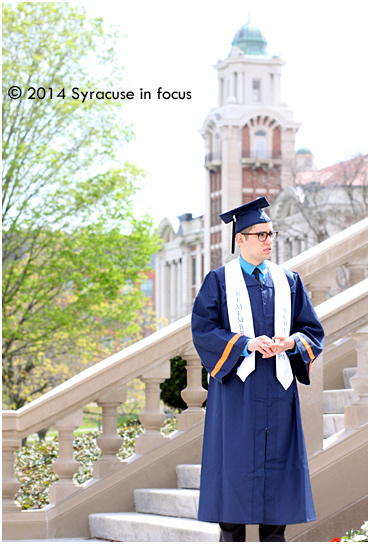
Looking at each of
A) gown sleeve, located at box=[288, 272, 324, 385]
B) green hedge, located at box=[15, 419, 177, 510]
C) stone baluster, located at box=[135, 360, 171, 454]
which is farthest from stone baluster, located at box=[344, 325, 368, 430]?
green hedge, located at box=[15, 419, 177, 510]

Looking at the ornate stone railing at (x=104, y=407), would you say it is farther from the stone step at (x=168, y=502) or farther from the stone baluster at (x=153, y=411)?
the stone step at (x=168, y=502)

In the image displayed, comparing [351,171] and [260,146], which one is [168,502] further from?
[260,146]

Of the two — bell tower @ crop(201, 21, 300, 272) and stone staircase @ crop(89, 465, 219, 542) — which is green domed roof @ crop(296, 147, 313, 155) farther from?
stone staircase @ crop(89, 465, 219, 542)

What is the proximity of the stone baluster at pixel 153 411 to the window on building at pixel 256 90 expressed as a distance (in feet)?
218

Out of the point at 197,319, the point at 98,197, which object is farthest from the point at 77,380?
the point at 98,197

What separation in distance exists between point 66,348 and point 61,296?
1283mm

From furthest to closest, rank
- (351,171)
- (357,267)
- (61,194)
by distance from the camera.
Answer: (351,171) < (61,194) < (357,267)

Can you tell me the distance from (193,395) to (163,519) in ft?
3.59

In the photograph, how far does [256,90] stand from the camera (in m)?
71.4

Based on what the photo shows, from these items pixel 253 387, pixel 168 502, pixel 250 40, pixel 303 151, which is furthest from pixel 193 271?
pixel 253 387

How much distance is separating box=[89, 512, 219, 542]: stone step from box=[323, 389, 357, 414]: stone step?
1516mm

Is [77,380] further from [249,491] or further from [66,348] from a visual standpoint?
[66,348]

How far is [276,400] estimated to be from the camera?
4410 millimetres

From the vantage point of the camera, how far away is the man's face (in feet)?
14.7
